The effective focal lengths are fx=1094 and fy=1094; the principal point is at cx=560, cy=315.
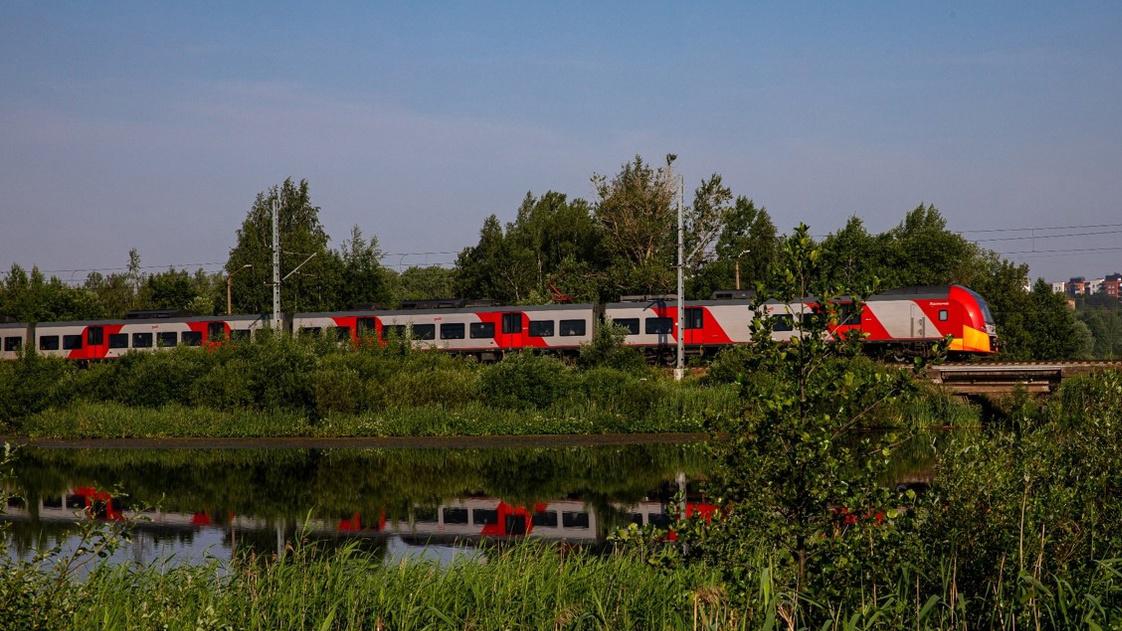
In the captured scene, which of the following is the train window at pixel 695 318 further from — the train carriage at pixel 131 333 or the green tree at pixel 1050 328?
the green tree at pixel 1050 328

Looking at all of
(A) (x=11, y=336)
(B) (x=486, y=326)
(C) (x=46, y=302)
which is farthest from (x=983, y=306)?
(C) (x=46, y=302)

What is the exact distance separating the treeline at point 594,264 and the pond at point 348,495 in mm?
32141

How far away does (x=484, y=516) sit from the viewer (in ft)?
66.8

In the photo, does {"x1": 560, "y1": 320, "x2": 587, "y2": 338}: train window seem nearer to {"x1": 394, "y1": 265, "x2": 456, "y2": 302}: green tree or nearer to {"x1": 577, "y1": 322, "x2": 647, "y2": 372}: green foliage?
{"x1": 577, "y1": 322, "x2": 647, "y2": 372}: green foliage

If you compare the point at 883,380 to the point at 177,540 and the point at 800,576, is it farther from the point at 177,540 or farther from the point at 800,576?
the point at 177,540

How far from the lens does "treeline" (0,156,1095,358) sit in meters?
69.0

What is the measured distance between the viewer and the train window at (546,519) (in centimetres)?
1916

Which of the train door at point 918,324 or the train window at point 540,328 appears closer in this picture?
the train door at point 918,324

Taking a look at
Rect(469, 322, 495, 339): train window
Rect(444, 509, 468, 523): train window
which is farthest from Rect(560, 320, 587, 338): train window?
Rect(444, 509, 468, 523): train window

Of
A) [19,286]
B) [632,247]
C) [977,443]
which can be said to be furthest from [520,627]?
[19,286]

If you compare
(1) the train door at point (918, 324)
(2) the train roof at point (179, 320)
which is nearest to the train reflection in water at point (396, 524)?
(1) the train door at point (918, 324)

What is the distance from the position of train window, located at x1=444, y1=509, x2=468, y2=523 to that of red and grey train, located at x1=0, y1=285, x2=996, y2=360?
819 inches

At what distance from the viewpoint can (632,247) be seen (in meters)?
70.4

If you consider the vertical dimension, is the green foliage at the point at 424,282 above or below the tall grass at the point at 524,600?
above
